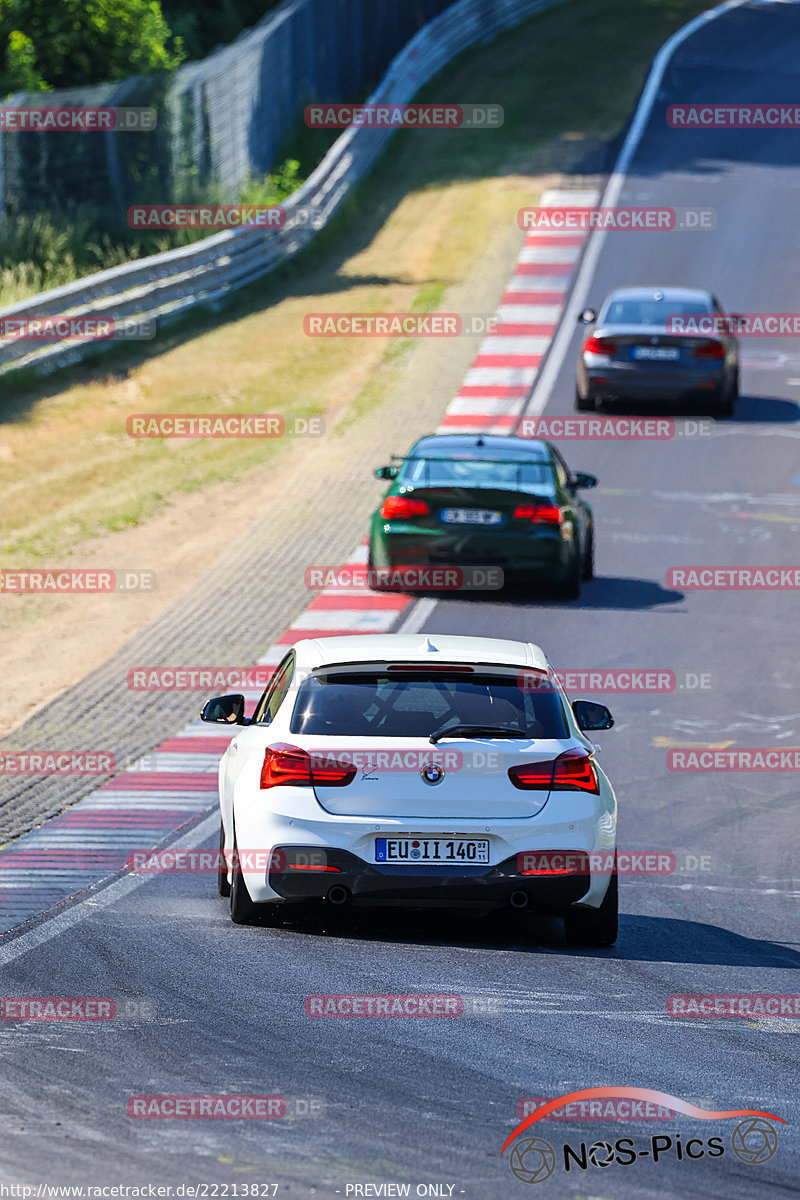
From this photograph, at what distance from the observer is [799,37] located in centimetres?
5275

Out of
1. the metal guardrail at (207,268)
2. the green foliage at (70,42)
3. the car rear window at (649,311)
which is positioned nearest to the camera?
the car rear window at (649,311)

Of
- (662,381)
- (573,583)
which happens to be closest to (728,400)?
(662,381)

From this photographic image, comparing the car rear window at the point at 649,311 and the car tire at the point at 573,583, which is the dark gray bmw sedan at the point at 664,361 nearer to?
the car rear window at the point at 649,311

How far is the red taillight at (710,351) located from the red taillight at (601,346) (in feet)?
3.94

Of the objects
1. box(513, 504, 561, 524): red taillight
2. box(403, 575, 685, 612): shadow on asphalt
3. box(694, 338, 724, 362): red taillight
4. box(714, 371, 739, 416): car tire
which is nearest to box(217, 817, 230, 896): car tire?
box(403, 575, 685, 612): shadow on asphalt

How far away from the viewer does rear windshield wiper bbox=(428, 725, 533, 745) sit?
29.0 feet

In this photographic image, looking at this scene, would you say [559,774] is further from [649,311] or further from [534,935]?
[649,311]

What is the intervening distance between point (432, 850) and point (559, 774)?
2.35 ft

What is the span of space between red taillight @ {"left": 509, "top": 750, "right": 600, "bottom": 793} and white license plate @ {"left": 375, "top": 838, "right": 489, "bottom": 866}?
13.7 inches

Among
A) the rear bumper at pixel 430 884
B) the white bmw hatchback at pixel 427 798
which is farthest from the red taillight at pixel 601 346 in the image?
the rear bumper at pixel 430 884

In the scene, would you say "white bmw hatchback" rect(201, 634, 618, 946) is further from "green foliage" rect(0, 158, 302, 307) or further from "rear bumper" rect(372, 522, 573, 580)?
"green foliage" rect(0, 158, 302, 307)

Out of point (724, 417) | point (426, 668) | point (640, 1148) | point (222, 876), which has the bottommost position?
point (724, 417)

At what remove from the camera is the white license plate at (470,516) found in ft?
62.3

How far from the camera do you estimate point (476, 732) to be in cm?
888
